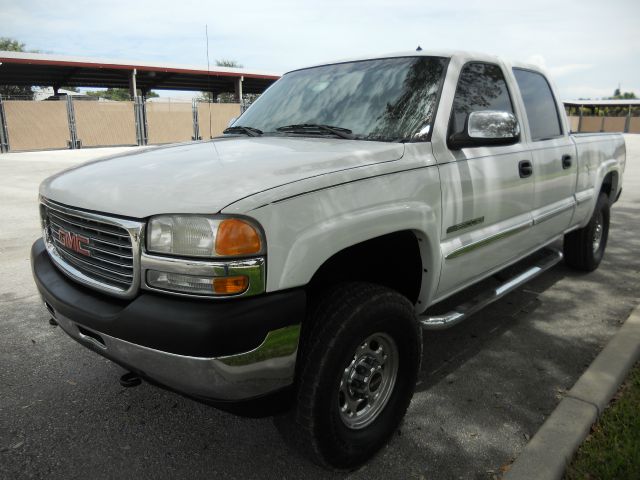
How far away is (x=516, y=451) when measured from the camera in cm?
254

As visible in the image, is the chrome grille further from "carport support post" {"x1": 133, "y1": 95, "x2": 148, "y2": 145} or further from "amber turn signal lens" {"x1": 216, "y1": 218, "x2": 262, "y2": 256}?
"carport support post" {"x1": 133, "y1": 95, "x2": 148, "y2": 145}

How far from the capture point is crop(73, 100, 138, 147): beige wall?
22.9 metres

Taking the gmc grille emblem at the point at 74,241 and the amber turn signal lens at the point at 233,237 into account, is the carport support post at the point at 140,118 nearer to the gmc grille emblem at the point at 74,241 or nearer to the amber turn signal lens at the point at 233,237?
the gmc grille emblem at the point at 74,241

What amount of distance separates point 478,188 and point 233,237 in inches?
66.2

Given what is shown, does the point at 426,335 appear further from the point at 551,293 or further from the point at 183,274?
the point at 183,274

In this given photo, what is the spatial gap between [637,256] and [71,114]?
22.5m

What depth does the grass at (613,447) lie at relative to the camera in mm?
2299

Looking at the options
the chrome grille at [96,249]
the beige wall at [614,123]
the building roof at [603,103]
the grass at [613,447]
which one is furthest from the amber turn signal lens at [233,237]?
the building roof at [603,103]

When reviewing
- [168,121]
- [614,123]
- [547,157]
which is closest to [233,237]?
[547,157]

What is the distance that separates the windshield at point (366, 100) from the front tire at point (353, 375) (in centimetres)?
95

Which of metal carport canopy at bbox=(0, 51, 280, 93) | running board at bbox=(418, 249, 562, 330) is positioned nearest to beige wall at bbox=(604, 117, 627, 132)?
metal carport canopy at bbox=(0, 51, 280, 93)

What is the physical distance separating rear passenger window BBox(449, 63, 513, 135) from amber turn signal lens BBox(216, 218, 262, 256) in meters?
1.49

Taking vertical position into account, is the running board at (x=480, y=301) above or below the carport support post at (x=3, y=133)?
above

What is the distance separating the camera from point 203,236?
192 centimetres
